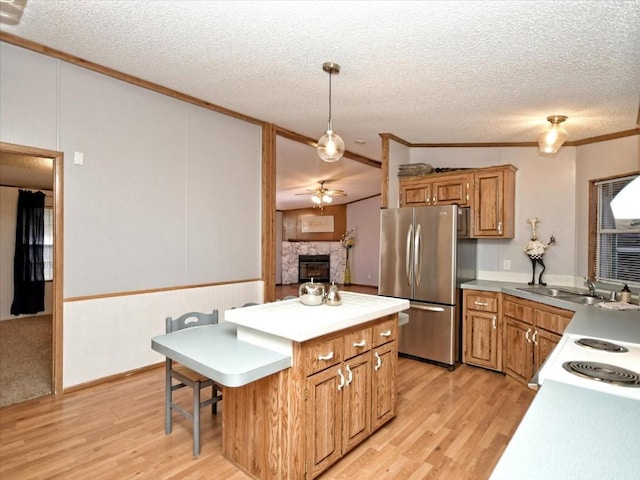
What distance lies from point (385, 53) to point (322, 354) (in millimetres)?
2090

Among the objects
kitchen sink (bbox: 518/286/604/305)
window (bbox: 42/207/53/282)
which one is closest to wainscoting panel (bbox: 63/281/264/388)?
kitchen sink (bbox: 518/286/604/305)

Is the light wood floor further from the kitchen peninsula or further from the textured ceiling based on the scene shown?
the textured ceiling

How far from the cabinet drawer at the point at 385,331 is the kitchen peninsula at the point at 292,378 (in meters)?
0.01

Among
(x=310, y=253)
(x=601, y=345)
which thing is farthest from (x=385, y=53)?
(x=310, y=253)

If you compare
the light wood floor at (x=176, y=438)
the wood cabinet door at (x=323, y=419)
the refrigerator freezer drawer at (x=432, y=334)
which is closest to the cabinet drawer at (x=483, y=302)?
the refrigerator freezer drawer at (x=432, y=334)

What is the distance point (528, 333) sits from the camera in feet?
11.1

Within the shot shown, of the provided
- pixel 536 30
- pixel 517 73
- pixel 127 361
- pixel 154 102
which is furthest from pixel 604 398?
pixel 154 102

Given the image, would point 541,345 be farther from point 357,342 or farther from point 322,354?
point 322,354

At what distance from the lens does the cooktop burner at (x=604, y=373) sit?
52.5 inches

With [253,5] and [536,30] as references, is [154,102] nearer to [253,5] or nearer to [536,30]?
[253,5]

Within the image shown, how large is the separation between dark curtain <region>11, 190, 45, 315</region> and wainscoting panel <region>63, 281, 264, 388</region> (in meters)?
3.97

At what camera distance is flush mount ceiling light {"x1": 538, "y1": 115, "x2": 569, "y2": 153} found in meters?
3.44

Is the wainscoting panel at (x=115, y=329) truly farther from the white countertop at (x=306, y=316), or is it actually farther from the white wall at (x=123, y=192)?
the white countertop at (x=306, y=316)

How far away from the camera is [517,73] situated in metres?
2.76
